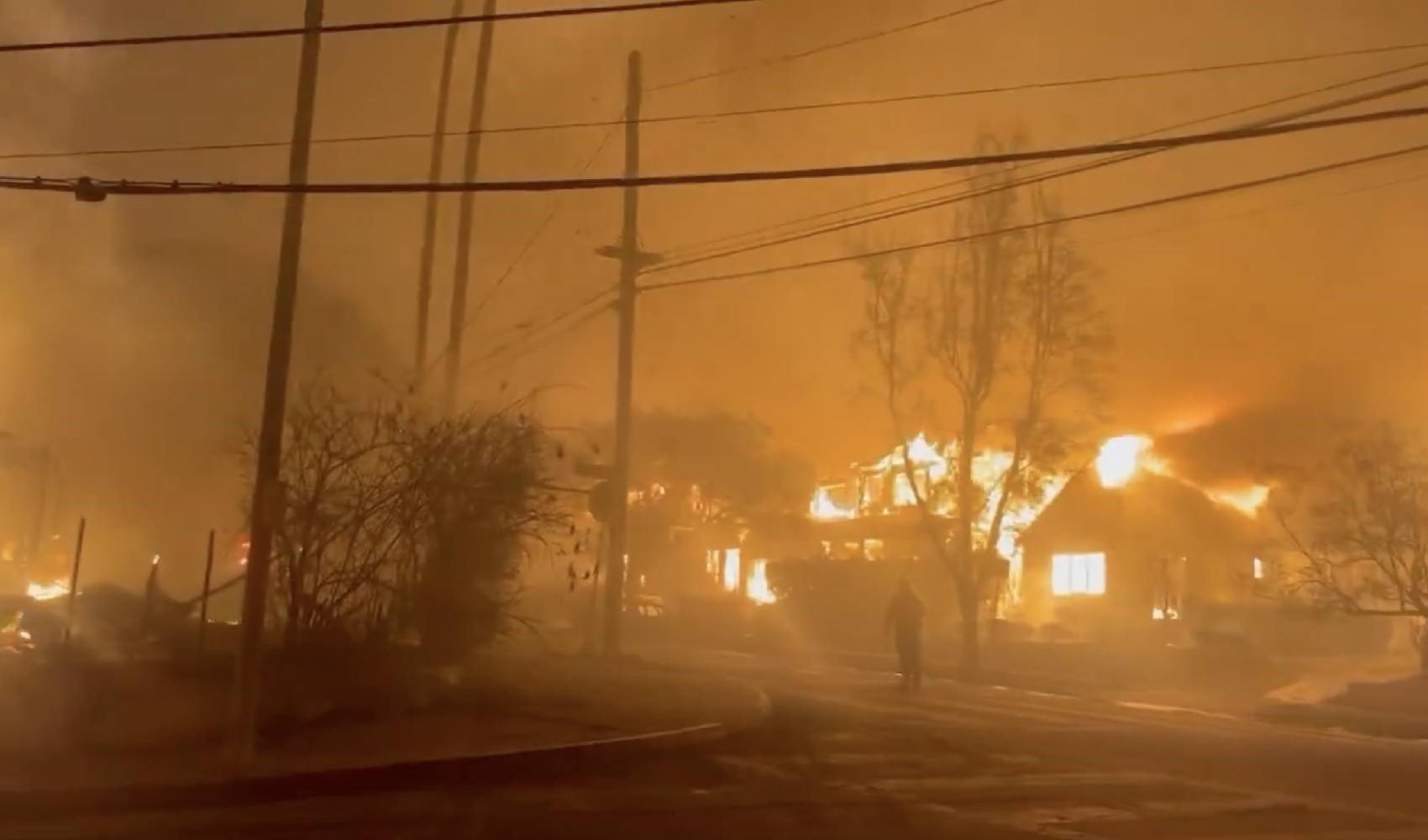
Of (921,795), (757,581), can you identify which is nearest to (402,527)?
(921,795)

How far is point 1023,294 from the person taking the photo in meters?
33.4

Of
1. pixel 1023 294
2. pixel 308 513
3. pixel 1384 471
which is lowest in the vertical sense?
pixel 308 513

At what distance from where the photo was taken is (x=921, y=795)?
12.1m

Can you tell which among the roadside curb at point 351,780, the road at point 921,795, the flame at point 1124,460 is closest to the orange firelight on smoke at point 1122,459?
the flame at point 1124,460

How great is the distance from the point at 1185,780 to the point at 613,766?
17.3ft

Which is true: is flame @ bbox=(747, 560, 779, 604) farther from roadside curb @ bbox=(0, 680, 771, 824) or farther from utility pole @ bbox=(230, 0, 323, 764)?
utility pole @ bbox=(230, 0, 323, 764)

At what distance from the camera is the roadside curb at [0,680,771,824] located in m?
10.8

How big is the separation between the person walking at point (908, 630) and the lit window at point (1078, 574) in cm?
2293

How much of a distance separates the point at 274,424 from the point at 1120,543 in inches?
1448

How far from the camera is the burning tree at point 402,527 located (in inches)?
671

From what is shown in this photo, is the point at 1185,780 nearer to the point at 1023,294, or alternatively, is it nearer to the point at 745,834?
the point at 745,834

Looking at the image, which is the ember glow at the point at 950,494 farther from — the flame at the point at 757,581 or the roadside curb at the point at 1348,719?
the roadside curb at the point at 1348,719

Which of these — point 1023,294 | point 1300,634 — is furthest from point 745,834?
point 1300,634

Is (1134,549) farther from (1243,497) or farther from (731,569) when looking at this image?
(731,569)
